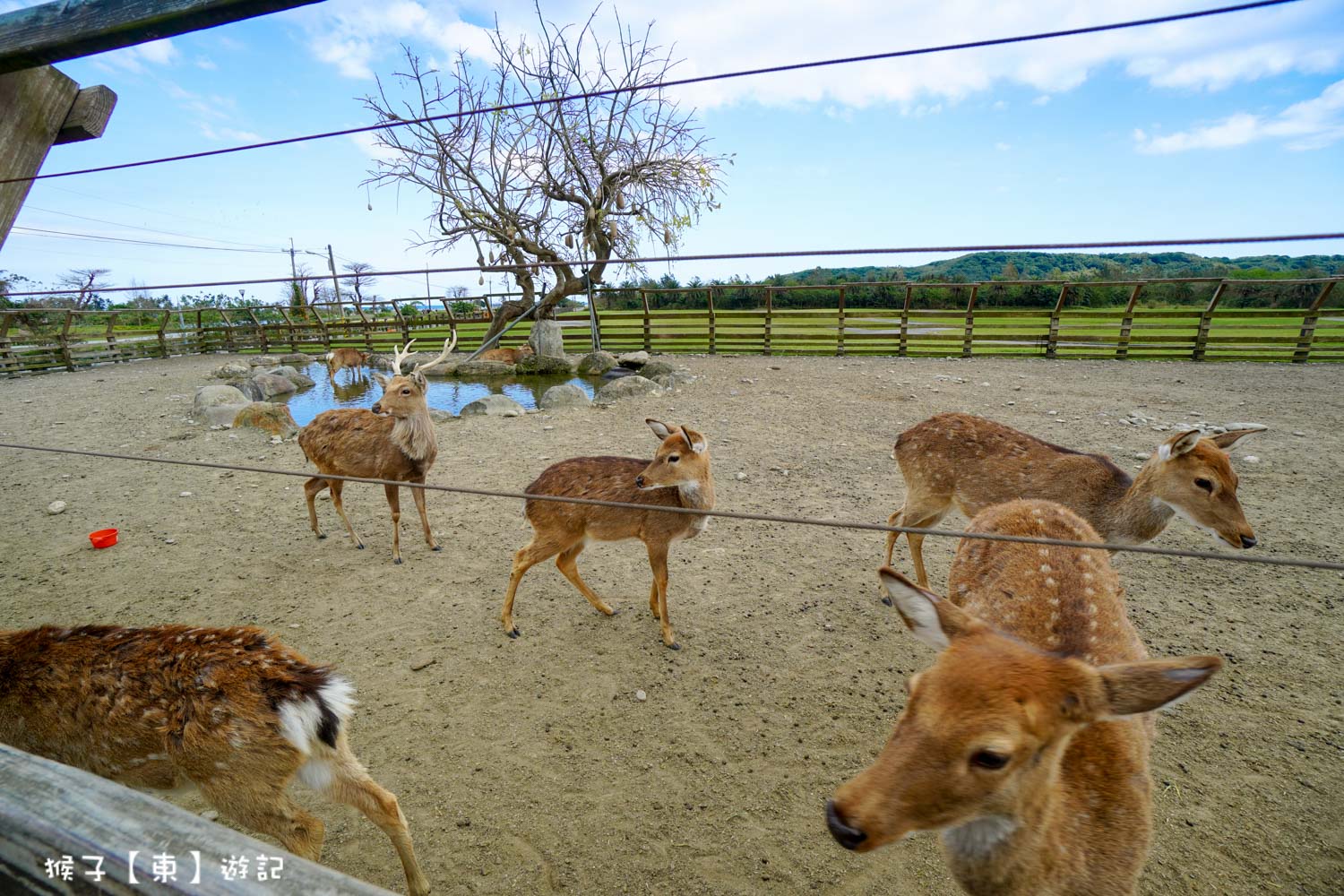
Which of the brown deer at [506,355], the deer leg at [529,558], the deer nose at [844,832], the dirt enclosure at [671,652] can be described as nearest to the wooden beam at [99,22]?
the deer nose at [844,832]

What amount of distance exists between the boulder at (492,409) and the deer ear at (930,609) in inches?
379

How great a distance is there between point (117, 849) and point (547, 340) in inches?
640

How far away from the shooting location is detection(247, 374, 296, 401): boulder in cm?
1356

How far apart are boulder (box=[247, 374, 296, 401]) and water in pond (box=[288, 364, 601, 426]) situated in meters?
0.24

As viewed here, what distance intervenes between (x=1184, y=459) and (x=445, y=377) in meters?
16.2

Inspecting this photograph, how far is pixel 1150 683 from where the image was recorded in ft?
4.56

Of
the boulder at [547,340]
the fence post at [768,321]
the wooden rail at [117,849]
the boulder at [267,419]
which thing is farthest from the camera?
the fence post at [768,321]

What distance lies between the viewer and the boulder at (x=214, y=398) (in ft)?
34.1

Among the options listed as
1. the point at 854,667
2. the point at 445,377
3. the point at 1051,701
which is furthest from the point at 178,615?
the point at 445,377

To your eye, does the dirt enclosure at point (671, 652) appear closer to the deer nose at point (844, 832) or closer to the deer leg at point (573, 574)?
the deer leg at point (573, 574)

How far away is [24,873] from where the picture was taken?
111 centimetres

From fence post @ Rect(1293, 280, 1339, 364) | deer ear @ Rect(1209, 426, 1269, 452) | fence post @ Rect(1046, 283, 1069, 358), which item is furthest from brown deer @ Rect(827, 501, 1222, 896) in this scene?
fence post @ Rect(1293, 280, 1339, 364)

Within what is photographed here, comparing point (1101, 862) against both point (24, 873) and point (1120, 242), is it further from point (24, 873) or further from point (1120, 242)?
point (24, 873)

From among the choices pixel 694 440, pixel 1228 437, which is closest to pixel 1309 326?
pixel 1228 437
